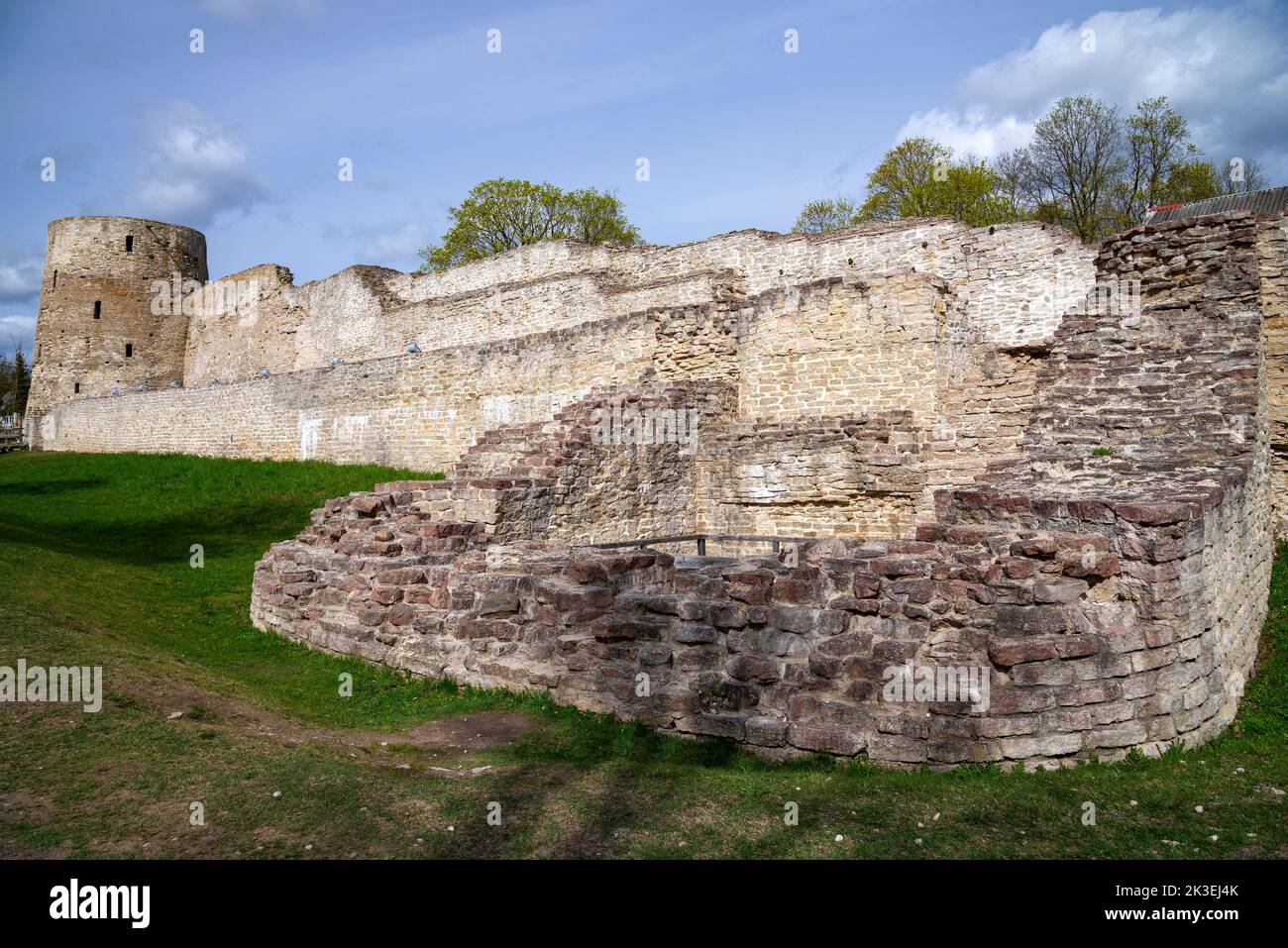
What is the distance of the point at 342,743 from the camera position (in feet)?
19.8

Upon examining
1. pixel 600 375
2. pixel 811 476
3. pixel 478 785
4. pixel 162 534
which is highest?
pixel 600 375

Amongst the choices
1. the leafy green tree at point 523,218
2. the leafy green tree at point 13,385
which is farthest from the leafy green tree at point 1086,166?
the leafy green tree at point 13,385

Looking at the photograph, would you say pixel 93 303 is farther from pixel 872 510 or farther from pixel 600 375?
pixel 872 510

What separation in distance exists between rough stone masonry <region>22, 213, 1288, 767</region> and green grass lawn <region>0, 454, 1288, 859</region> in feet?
0.99

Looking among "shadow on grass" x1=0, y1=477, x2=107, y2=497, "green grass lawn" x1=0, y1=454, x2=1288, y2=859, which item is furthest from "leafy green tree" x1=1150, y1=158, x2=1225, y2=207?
"shadow on grass" x1=0, y1=477, x2=107, y2=497

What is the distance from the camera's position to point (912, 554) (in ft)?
20.4

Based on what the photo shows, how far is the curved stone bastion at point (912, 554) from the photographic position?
5473 millimetres

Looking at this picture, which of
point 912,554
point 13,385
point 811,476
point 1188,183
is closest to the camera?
point 912,554

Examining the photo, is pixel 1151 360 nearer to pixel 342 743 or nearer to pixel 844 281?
pixel 844 281

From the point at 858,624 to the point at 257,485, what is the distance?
17148mm

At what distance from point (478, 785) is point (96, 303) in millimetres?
44900

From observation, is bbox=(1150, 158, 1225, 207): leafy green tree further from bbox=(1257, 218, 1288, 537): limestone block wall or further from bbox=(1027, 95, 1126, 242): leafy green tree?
bbox=(1257, 218, 1288, 537): limestone block wall

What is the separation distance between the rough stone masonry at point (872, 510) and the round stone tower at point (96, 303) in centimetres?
2816

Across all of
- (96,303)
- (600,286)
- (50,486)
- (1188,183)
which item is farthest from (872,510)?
(96,303)
